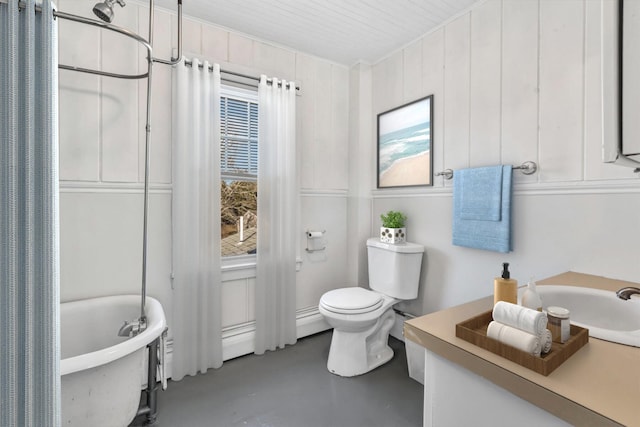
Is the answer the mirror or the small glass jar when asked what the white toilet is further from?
the mirror

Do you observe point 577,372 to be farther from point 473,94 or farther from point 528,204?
point 473,94

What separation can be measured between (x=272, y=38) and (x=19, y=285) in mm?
2200

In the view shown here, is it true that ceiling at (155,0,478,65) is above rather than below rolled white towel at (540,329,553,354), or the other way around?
above

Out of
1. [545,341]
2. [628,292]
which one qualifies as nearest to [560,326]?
[545,341]

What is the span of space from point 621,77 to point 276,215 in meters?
1.96

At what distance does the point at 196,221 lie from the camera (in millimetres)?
1923

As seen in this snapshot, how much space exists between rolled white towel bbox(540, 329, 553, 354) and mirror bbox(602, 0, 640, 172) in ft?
1.40

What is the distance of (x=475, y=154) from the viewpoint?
1.84m

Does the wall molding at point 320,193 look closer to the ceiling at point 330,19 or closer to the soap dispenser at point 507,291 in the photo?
the ceiling at point 330,19

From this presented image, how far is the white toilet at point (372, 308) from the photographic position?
1892mm

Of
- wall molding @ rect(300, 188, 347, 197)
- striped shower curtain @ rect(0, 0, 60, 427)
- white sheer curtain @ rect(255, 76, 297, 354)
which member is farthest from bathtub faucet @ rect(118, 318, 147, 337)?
wall molding @ rect(300, 188, 347, 197)

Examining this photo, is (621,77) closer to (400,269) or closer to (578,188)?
(578,188)

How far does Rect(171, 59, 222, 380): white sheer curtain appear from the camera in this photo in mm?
1876

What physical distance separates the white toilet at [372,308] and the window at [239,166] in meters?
0.91
